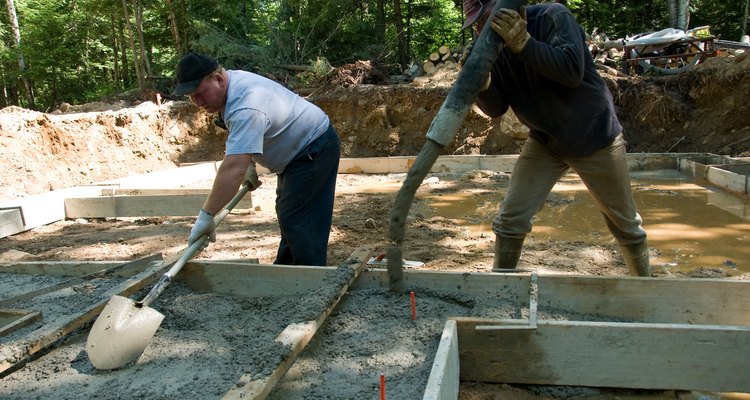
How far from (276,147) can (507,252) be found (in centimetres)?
139

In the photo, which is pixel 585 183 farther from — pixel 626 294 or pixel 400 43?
pixel 400 43

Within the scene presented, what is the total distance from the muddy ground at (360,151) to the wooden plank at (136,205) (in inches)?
5.1

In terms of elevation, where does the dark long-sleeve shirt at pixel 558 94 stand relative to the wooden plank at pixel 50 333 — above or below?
above

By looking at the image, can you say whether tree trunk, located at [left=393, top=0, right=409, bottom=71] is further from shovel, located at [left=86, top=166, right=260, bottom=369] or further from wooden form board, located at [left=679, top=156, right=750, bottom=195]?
shovel, located at [left=86, top=166, right=260, bottom=369]

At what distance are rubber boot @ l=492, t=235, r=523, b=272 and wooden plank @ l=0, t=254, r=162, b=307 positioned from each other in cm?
217

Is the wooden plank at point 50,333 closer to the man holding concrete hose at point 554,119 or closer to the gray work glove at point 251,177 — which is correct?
the gray work glove at point 251,177

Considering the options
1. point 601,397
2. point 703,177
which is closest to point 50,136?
point 601,397

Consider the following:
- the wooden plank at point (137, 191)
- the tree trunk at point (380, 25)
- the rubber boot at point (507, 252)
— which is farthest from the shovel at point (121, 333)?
the tree trunk at point (380, 25)

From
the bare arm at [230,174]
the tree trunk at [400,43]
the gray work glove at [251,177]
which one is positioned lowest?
the gray work glove at [251,177]

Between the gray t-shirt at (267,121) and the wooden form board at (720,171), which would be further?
the wooden form board at (720,171)

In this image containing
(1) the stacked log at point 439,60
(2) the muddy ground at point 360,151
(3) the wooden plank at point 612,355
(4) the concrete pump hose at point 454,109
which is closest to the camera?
(3) the wooden plank at point 612,355

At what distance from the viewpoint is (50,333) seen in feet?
7.61

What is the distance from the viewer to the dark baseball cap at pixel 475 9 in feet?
7.66

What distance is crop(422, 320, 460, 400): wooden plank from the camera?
1610mm
